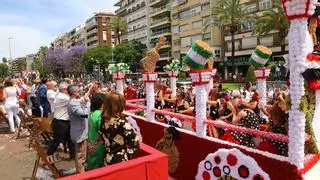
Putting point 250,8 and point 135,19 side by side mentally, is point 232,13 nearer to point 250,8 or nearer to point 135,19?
point 250,8

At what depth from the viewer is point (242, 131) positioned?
5559mm

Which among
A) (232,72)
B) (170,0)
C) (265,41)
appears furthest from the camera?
(170,0)

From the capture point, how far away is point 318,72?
4402 mm

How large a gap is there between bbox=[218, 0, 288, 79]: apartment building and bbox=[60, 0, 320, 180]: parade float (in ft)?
126

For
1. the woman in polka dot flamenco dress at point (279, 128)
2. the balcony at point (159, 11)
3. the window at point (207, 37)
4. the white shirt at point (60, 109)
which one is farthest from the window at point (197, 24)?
the woman in polka dot flamenco dress at point (279, 128)

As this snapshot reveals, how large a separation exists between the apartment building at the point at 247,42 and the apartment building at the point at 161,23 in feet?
49.8

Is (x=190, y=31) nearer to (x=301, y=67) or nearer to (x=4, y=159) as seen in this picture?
(x=4, y=159)

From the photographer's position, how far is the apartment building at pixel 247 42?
44.5 m

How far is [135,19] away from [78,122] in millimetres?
77085

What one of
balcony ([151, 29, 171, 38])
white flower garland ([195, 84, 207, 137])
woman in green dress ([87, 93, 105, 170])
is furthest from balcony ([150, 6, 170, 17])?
woman in green dress ([87, 93, 105, 170])

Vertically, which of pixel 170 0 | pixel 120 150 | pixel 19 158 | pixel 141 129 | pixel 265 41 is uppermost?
pixel 170 0

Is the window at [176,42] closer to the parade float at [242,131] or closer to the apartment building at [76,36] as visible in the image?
the parade float at [242,131]

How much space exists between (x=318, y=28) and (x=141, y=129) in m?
5.15

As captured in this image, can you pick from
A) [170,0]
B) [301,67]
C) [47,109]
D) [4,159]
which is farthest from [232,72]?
[301,67]
